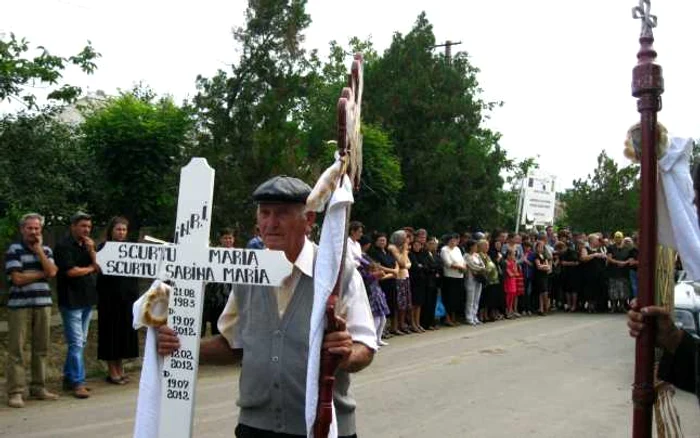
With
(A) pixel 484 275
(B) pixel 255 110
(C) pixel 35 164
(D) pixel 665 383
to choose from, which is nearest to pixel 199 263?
(D) pixel 665 383

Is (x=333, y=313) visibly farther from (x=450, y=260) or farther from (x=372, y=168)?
→ (x=372, y=168)

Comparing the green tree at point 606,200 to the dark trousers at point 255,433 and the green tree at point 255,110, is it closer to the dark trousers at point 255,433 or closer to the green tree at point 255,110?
the green tree at point 255,110

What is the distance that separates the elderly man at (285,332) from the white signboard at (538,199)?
1839 cm

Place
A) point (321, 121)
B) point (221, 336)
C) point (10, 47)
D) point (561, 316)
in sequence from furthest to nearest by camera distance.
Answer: point (321, 121) → point (561, 316) → point (10, 47) → point (221, 336)

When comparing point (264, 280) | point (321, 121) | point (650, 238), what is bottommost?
point (264, 280)

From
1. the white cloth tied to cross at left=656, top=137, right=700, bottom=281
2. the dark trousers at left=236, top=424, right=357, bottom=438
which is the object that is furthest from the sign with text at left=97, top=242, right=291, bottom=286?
the white cloth tied to cross at left=656, top=137, right=700, bottom=281

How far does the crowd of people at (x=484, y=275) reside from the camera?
492 inches

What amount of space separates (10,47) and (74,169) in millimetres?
2335

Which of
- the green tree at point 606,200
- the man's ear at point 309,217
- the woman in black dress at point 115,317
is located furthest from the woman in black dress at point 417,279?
the green tree at point 606,200

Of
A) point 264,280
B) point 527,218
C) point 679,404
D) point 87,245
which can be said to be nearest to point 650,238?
point 264,280

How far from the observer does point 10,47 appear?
9508 mm

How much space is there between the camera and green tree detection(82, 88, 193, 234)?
1122 cm

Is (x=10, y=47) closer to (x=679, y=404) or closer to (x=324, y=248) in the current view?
(x=324, y=248)

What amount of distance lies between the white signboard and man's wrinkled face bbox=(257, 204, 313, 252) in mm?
18358
